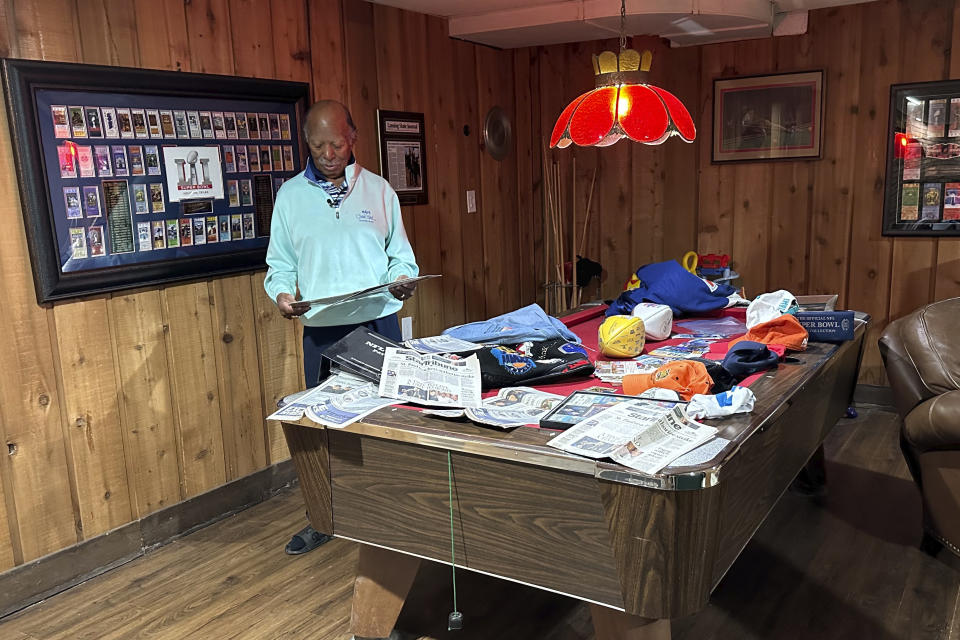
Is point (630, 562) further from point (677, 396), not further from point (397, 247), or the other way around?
point (397, 247)

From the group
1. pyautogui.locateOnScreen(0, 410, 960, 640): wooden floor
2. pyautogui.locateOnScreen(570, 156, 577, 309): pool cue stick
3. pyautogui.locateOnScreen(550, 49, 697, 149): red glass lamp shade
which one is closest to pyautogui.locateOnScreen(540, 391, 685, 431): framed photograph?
pyautogui.locateOnScreen(0, 410, 960, 640): wooden floor

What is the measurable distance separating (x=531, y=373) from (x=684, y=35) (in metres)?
2.97

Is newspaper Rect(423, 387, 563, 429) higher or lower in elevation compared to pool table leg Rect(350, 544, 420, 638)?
higher

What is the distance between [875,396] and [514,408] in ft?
10.6

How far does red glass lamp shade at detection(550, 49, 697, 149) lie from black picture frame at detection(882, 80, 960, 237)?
2134mm

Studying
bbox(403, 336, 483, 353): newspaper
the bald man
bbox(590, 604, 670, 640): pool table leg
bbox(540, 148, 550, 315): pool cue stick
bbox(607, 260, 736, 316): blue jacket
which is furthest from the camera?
bbox(540, 148, 550, 315): pool cue stick

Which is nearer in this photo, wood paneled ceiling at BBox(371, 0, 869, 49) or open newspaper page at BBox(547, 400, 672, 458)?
open newspaper page at BBox(547, 400, 672, 458)

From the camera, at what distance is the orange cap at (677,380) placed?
2.04 m

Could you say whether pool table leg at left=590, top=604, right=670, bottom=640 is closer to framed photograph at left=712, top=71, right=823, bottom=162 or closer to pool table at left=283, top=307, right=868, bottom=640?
pool table at left=283, top=307, right=868, bottom=640

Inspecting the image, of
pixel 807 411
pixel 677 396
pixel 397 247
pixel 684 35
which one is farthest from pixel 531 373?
pixel 684 35

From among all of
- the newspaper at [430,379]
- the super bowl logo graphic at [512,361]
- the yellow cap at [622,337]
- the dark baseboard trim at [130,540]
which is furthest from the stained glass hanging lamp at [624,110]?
the dark baseboard trim at [130,540]

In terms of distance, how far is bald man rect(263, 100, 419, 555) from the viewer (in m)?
2.91

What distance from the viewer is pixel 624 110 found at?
2.58 meters

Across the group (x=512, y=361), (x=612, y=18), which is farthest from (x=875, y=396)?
(x=512, y=361)
